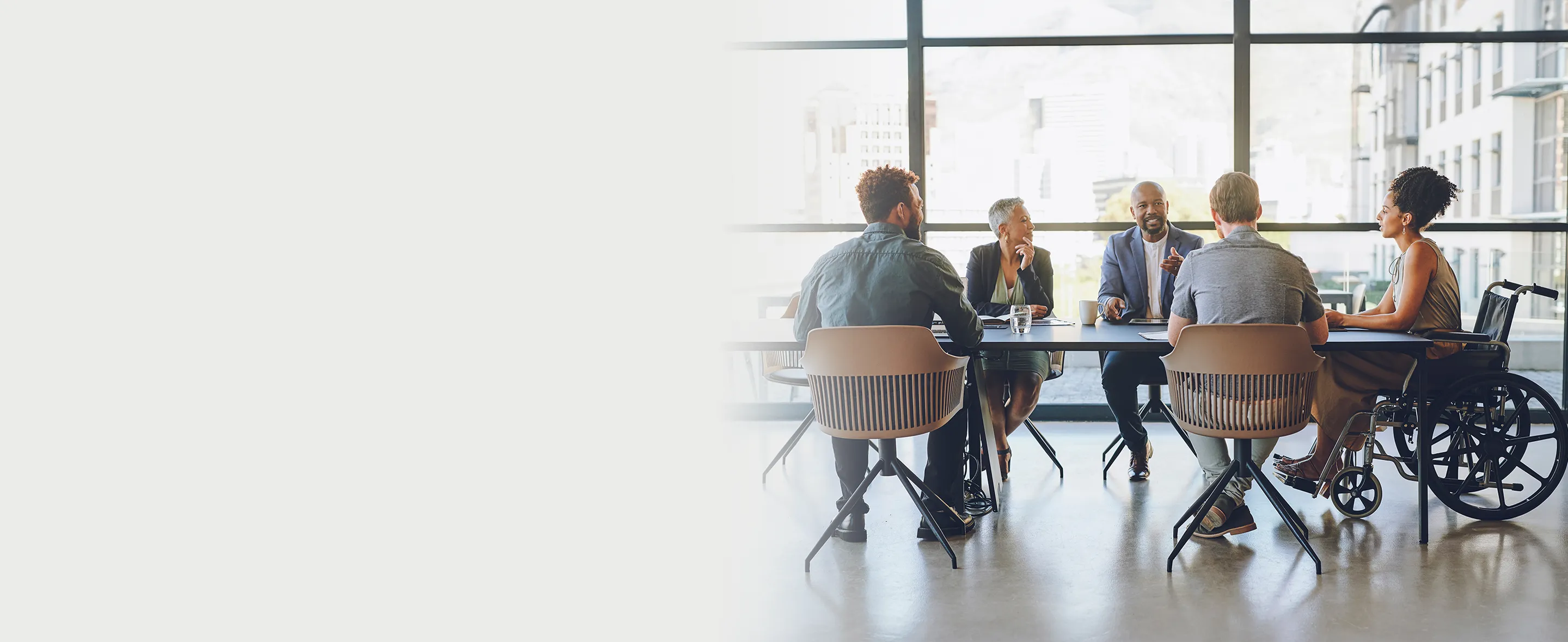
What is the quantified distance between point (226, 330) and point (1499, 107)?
593 cm

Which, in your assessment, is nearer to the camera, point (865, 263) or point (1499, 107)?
point (865, 263)

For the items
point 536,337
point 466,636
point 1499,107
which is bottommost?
point 466,636

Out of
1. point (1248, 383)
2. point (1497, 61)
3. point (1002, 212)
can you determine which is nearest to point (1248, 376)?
point (1248, 383)

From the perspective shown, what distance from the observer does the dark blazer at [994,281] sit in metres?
3.88

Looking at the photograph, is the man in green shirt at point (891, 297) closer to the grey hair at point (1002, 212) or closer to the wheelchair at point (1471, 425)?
the grey hair at point (1002, 212)

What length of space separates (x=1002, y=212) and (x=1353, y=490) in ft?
5.08

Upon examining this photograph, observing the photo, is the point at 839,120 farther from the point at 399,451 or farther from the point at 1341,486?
the point at 399,451

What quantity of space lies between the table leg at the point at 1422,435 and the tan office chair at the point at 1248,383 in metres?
0.40

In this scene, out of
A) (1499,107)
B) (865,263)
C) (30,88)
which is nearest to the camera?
(30,88)

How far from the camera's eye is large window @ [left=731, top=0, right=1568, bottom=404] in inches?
190

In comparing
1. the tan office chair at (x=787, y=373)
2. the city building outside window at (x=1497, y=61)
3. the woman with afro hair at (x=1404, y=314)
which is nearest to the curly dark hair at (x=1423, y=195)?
the woman with afro hair at (x=1404, y=314)

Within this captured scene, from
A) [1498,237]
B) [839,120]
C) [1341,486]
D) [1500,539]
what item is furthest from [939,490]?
[1498,237]

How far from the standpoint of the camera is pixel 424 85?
35cm

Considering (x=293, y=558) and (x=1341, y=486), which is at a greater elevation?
(x=293, y=558)
